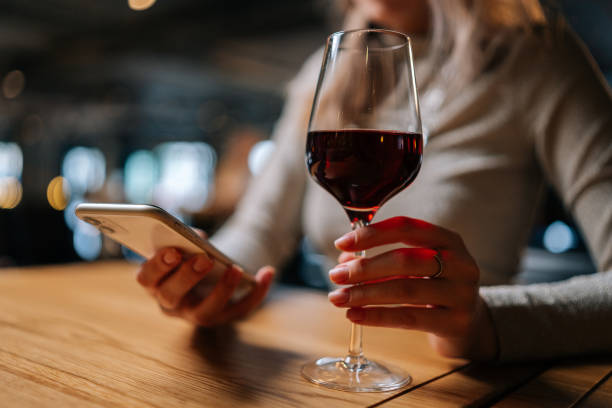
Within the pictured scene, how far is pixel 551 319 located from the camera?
67 cm

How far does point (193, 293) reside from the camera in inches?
31.1

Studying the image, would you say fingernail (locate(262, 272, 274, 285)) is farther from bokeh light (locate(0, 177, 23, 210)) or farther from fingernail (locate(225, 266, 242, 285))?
bokeh light (locate(0, 177, 23, 210))

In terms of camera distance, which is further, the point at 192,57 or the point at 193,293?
the point at 192,57

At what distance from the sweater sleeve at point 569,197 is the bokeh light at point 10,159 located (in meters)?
13.6

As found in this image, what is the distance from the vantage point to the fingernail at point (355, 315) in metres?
0.54

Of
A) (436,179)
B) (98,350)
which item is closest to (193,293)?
(98,350)

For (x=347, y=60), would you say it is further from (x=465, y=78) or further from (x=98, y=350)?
(x=465, y=78)

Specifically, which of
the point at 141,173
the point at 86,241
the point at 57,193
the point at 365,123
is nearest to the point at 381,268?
the point at 365,123

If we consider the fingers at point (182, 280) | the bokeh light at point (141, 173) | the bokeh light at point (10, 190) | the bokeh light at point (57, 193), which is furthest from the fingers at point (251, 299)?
the bokeh light at point (141, 173)

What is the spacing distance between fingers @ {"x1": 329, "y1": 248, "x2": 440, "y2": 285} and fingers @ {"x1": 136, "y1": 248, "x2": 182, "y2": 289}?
0.22 meters

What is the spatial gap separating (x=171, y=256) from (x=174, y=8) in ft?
18.8

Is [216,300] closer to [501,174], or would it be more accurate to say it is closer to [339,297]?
[339,297]

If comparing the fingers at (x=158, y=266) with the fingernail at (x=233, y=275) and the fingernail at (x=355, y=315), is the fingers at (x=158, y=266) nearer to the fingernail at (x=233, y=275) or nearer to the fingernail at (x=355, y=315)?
the fingernail at (x=233, y=275)

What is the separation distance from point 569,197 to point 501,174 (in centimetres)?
15
